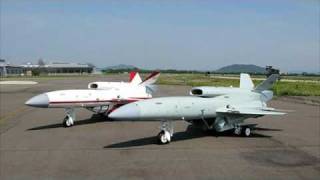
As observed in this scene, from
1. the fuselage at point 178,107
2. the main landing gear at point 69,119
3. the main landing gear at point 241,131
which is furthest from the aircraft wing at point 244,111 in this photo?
the main landing gear at point 69,119

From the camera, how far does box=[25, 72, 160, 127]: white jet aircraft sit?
69.5ft

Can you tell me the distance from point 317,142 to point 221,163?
21.0 ft

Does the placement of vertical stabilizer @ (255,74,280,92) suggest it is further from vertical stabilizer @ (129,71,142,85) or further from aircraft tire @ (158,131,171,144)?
vertical stabilizer @ (129,71,142,85)

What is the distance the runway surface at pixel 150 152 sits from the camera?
40.3ft

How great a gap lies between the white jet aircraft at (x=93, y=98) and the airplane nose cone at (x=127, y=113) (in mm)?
7027

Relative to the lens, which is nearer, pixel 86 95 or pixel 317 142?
pixel 317 142

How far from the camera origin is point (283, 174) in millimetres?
12180

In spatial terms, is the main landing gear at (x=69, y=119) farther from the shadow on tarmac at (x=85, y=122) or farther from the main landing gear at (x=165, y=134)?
the main landing gear at (x=165, y=134)

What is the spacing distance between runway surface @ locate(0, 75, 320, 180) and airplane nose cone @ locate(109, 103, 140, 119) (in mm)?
1339

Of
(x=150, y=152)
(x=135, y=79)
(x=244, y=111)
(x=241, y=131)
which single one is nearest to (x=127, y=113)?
(x=150, y=152)

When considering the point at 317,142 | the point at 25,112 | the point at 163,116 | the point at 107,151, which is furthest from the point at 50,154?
the point at 25,112

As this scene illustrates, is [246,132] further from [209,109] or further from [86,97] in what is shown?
[86,97]

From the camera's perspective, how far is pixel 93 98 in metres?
22.7

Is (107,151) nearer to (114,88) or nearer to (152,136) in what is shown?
(152,136)
